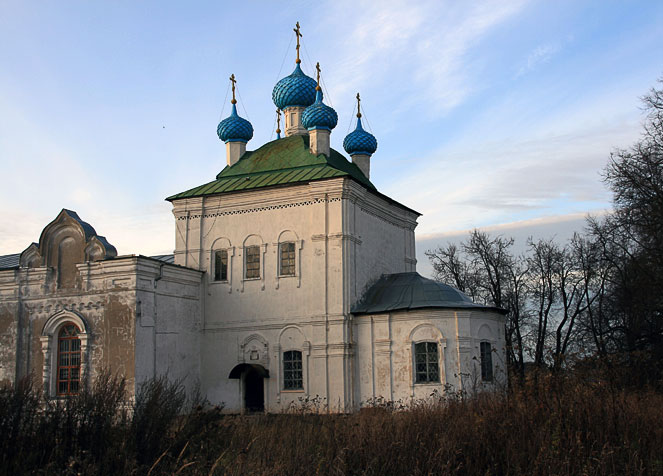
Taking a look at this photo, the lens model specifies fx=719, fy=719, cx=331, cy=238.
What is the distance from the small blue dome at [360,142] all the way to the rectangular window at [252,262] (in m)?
5.65

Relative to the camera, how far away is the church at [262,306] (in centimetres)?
1734

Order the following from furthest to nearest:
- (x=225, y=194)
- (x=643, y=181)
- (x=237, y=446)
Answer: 1. (x=225, y=194)
2. (x=643, y=181)
3. (x=237, y=446)

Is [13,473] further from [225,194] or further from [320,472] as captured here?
[225,194]

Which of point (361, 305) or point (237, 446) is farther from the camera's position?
point (361, 305)

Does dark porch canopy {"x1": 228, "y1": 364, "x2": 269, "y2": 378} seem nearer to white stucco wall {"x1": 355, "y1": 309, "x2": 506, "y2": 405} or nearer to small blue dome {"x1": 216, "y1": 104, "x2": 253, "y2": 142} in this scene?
white stucco wall {"x1": 355, "y1": 309, "x2": 506, "y2": 405}

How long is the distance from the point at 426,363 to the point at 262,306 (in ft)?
15.2

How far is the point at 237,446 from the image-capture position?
27.2ft

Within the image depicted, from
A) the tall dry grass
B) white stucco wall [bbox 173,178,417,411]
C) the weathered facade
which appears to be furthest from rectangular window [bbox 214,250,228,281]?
the tall dry grass

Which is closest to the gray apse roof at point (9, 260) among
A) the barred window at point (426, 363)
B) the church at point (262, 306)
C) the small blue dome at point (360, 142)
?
the church at point (262, 306)

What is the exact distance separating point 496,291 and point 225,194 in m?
12.4

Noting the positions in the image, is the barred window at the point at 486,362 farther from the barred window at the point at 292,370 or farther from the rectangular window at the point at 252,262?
the rectangular window at the point at 252,262

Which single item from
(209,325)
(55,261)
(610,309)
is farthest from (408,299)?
(55,261)

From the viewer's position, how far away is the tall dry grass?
680 centimetres

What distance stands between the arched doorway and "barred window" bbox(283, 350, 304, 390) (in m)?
0.51
